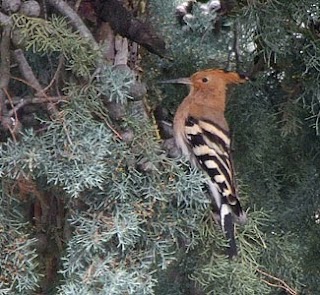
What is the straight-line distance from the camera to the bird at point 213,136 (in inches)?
40.3

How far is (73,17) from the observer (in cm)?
92

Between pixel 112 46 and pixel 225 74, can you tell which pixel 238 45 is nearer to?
pixel 225 74

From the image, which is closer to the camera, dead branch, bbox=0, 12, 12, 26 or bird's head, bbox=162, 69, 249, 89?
dead branch, bbox=0, 12, 12, 26

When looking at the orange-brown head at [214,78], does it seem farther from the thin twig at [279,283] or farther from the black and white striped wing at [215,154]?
the thin twig at [279,283]

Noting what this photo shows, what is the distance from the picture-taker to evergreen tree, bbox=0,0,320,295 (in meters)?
0.87

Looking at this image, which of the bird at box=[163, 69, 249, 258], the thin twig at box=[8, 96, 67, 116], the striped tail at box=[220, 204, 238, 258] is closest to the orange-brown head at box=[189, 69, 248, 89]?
the bird at box=[163, 69, 249, 258]

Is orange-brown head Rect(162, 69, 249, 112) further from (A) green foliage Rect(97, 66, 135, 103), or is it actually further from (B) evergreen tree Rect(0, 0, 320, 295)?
(A) green foliage Rect(97, 66, 135, 103)

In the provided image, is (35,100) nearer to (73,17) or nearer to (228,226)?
(73,17)

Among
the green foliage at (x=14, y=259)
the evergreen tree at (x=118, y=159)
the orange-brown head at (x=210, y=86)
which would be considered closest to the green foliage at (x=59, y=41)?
the evergreen tree at (x=118, y=159)

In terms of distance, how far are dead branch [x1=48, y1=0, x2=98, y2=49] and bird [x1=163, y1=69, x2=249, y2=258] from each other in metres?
0.21

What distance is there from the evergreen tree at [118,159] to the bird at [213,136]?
0.07 ft

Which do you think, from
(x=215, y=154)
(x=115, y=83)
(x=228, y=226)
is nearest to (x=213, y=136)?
(x=215, y=154)

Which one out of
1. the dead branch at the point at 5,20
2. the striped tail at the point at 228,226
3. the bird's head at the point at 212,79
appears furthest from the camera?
the bird's head at the point at 212,79

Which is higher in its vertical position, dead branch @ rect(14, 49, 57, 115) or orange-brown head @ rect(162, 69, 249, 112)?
dead branch @ rect(14, 49, 57, 115)
